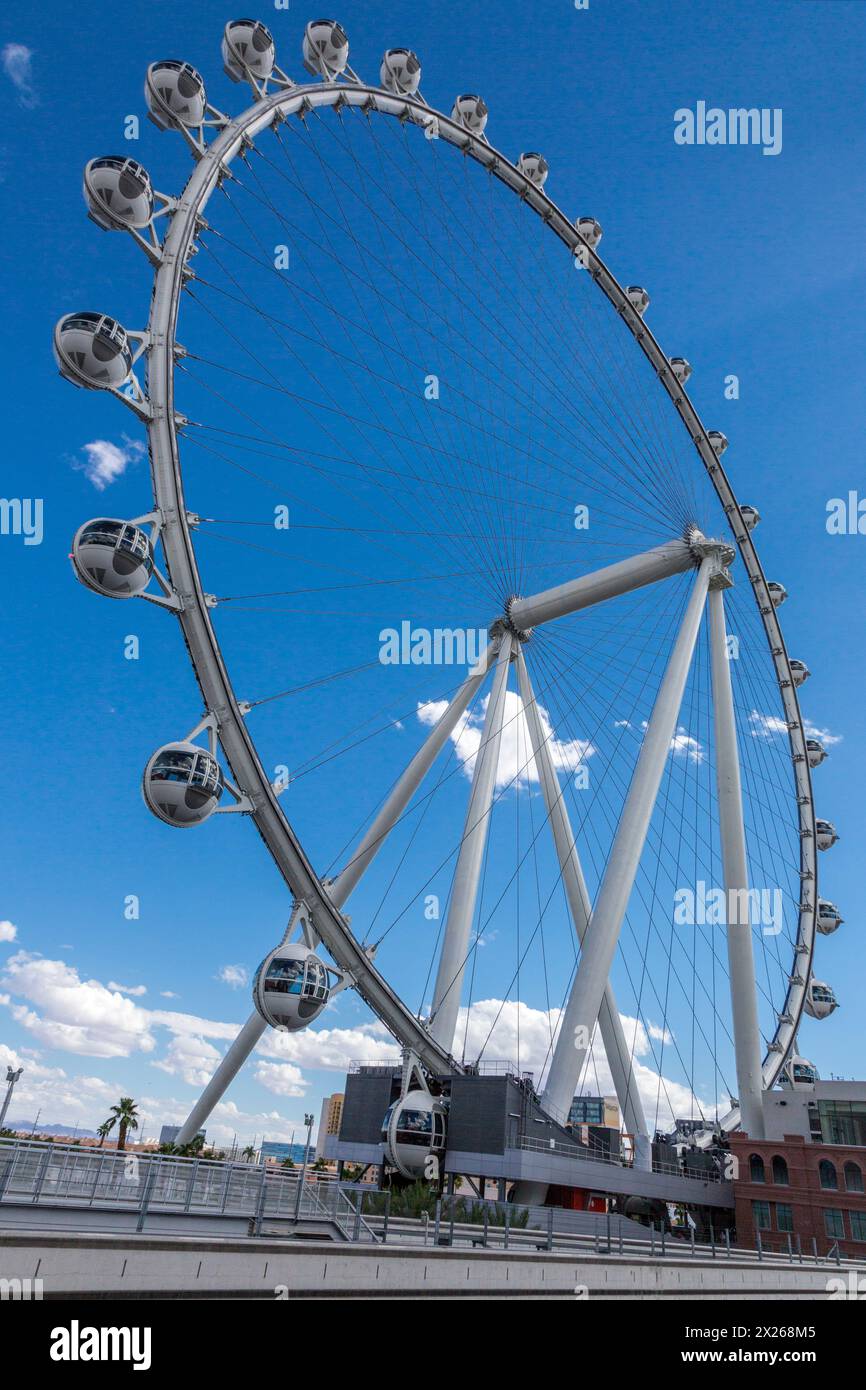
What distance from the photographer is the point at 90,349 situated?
2127 cm

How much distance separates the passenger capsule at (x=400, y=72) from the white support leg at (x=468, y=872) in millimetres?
22615

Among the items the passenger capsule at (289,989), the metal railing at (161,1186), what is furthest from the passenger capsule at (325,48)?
the metal railing at (161,1186)

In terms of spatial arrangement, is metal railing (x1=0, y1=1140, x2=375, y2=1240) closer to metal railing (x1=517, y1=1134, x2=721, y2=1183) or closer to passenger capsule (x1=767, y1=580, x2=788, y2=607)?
metal railing (x1=517, y1=1134, x2=721, y2=1183)

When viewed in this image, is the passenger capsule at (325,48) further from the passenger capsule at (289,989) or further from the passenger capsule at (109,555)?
the passenger capsule at (289,989)

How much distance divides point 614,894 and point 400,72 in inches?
1251

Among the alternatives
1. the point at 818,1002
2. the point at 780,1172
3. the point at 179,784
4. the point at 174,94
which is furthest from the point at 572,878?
the point at 174,94

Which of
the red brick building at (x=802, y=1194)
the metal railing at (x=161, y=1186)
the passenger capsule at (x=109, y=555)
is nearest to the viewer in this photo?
the metal railing at (x=161, y=1186)

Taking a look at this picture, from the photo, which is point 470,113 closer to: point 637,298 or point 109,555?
point 637,298

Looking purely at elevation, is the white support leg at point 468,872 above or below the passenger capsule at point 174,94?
below

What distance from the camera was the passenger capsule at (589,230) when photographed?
45062mm

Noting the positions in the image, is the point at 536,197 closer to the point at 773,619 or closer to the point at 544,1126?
the point at 773,619
